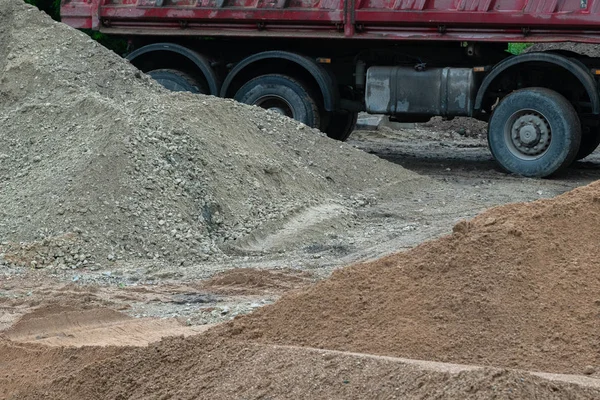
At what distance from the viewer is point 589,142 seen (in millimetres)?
15484

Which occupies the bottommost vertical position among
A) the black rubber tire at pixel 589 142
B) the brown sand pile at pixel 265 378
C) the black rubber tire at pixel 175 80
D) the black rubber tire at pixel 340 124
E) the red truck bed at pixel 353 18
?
the black rubber tire at pixel 340 124

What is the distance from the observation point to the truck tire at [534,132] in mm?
13672

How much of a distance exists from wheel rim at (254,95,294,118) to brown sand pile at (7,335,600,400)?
993 centimetres

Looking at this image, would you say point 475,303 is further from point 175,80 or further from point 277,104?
point 175,80

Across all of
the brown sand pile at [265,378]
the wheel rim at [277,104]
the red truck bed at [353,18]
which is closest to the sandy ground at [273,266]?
the brown sand pile at [265,378]

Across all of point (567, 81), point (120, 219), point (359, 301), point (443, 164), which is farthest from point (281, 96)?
point (359, 301)

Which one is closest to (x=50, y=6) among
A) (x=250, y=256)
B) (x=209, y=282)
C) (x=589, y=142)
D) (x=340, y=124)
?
(x=340, y=124)

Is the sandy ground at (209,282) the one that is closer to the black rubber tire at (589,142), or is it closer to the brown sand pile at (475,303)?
the brown sand pile at (475,303)

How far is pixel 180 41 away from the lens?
16.1 metres

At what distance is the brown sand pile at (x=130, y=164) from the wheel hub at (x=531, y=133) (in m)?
1.87

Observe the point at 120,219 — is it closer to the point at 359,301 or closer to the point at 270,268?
the point at 270,268

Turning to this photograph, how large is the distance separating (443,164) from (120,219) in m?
7.63

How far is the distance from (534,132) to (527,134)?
10 cm

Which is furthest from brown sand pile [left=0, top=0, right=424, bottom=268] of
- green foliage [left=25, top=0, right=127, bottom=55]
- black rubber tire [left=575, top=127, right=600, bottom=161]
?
green foliage [left=25, top=0, right=127, bottom=55]
